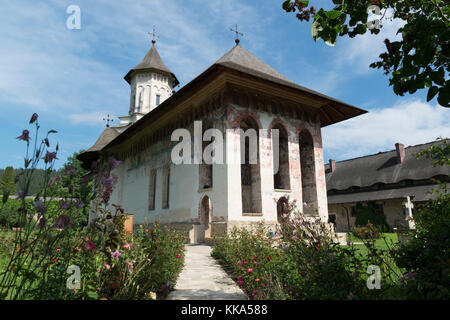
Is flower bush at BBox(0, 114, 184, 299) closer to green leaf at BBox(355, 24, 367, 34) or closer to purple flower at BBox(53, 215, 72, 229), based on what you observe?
purple flower at BBox(53, 215, 72, 229)

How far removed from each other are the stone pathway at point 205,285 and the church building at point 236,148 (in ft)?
13.8

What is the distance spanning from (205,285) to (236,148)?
21.6 ft

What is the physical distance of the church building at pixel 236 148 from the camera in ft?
33.4

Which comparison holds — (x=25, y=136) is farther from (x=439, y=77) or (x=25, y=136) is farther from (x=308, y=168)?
(x=308, y=168)

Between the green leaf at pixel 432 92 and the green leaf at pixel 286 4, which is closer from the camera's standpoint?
the green leaf at pixel 432 92

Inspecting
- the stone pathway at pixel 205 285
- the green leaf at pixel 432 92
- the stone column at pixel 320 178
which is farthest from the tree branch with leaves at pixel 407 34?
the stone column at pixel 320 178

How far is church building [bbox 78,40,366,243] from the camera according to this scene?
1018cm

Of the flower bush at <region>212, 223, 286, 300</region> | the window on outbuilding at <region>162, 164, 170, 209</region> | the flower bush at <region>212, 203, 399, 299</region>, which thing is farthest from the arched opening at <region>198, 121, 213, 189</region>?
the flower bush at <region>212, 203, 399, 299</region>

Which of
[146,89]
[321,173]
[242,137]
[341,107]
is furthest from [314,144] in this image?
[146,89]

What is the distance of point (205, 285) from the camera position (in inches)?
163

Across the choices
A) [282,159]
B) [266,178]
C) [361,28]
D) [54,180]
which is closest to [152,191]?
[266,178]

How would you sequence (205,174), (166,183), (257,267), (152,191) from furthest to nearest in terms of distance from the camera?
(152,191)
(166,183)
(205,174)
(257,267)

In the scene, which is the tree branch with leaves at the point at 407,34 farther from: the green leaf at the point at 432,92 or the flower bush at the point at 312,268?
the flower bush at the point at 312,268

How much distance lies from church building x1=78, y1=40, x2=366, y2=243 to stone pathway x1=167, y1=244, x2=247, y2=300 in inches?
166
